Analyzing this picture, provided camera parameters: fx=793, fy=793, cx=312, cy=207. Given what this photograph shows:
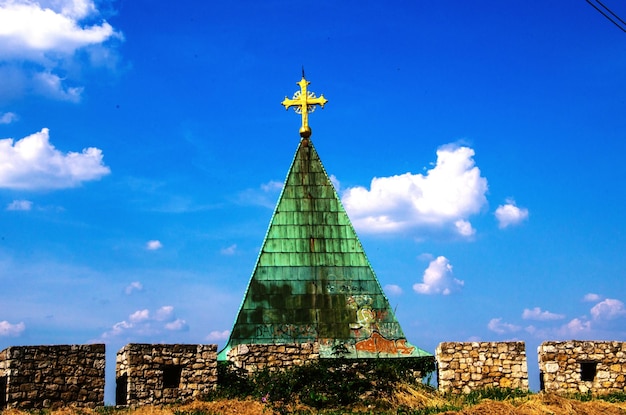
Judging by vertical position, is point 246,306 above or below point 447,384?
above

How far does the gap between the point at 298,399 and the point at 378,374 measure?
5.81 feet

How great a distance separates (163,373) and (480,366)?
6213mm

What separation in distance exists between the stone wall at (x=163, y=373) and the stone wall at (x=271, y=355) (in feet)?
3.61

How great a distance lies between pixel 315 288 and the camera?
19.1 meters

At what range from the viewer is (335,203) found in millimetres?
20484

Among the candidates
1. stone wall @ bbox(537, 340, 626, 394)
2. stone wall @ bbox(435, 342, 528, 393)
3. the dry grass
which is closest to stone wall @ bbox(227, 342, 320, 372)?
the dry grass

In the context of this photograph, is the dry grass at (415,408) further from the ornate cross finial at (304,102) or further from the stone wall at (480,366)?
the ornate cross finial at (304,102)

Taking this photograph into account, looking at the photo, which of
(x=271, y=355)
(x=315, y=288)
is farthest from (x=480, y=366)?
(x=315, y=288)

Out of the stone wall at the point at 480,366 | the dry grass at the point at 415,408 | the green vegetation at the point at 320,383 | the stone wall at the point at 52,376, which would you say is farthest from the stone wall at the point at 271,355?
the stone wall at the point at 52,376

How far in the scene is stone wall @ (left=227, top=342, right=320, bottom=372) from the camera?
1616cm

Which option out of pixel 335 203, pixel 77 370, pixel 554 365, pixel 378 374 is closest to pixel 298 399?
pixel 378 374

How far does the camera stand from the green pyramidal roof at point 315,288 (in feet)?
60.5

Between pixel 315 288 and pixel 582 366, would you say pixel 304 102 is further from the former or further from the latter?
pixel 582 366

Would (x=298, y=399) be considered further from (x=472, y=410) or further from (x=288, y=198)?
(x=288, y=198)
